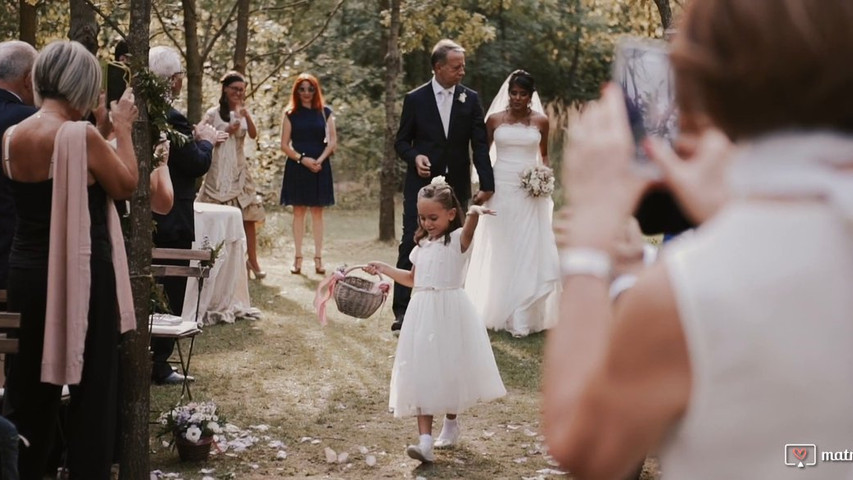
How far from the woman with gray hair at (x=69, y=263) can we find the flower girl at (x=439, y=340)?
1.88 m

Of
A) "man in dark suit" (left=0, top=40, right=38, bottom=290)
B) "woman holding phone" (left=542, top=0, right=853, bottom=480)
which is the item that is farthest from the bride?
Result: "woman holding phone" (left=542, top=0, right=853, bottom=480)

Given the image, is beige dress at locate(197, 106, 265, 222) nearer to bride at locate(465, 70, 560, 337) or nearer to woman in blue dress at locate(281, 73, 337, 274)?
woman in blue dress at locate(281, 73, 337, 274)

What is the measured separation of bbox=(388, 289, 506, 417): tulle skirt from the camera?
251 inches

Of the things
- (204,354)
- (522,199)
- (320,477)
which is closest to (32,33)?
(204,354)

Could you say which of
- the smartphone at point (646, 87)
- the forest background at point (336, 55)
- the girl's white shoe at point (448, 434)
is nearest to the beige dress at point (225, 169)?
the forest background at point (336, 55)

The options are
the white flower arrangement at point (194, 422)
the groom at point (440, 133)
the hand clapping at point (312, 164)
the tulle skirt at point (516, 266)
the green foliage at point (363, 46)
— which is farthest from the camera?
the green foliage at point (363, 46)

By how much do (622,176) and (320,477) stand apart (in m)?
4.78

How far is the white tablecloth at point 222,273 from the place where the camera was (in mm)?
10188

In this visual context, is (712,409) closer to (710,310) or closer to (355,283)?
(710,310)

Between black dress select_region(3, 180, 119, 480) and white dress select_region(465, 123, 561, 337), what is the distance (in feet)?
18.4

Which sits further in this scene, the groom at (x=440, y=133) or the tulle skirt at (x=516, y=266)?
the tulle skirt at (x=516, y=266)

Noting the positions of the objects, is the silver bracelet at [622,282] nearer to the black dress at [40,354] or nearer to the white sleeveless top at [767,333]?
the white sleeveless top at [767,333]

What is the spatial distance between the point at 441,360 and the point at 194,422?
1.37 meters

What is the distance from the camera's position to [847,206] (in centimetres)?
139
